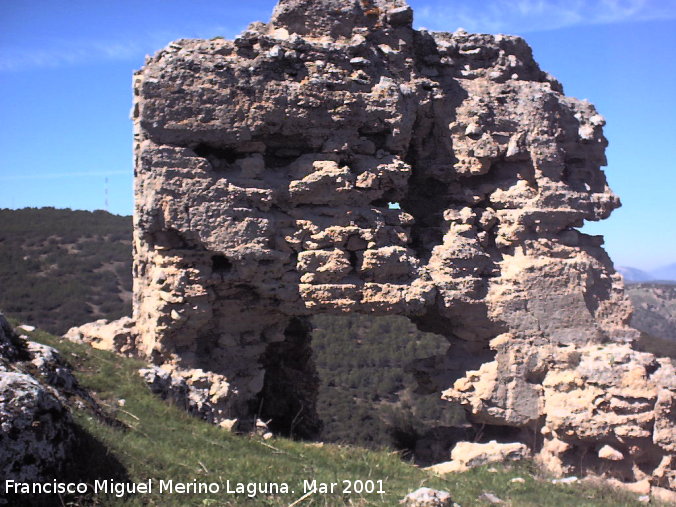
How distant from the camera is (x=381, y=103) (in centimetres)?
883

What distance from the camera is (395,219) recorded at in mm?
9031

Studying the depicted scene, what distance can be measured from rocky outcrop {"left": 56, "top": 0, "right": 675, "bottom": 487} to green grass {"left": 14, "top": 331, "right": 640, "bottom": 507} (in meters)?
1.03

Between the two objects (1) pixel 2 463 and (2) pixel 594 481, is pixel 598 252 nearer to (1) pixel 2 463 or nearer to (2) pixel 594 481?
(2) pixel 594 481

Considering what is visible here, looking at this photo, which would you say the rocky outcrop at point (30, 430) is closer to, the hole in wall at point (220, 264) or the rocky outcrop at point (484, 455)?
the hole in wall at point (220, 264)

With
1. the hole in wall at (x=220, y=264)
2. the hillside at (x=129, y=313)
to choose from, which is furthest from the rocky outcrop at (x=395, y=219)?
the hillside at (x=129, y=313)

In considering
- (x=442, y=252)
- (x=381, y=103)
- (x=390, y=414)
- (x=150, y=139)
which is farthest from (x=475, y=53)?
(x=390, y=414)

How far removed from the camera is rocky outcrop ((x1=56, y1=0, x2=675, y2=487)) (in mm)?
8250

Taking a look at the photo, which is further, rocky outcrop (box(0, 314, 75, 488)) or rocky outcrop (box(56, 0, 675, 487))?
rocky outcrop (box(56, 0, 675, 487))

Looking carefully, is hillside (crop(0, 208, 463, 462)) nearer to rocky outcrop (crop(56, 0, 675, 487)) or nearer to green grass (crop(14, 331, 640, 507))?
rocky outcrop (crop(56, 0, 675, 487))

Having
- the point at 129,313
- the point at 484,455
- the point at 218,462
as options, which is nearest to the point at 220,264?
the point at 218,462

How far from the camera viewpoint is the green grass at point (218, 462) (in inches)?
190

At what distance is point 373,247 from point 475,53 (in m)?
3.33

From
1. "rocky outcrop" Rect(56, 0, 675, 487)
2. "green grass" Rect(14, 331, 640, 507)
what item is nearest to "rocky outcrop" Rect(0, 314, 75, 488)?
"green grass" Rect(14, 331, 640, 507)

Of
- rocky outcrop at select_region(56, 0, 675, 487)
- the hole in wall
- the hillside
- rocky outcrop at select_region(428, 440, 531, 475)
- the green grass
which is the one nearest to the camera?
the green grass
